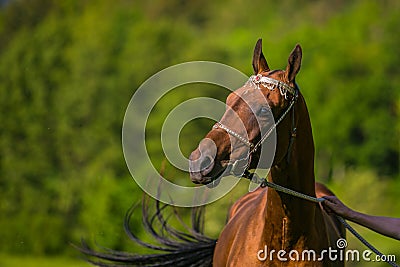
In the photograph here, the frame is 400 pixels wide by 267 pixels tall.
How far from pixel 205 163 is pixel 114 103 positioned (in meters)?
47.5

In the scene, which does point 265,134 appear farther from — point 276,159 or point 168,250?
point 168,250

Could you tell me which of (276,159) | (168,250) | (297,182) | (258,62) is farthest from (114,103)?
(276,159)

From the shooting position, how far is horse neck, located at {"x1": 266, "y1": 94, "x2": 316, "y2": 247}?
4.78m

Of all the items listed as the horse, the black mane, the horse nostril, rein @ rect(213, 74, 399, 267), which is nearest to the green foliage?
the black mane

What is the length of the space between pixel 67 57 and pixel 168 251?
51123mm

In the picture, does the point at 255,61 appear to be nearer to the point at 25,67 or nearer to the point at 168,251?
the point at 168,251

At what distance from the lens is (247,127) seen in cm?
441

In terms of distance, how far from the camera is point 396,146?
45.1 m

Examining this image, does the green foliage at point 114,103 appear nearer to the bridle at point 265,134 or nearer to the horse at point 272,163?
the horse at point 272,163

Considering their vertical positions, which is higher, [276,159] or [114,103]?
[114,103]

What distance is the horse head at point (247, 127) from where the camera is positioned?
13.9 feet

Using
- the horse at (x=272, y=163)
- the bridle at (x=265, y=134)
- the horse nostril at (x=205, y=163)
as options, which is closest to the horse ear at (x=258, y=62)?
the horse at (x=272, y=163)

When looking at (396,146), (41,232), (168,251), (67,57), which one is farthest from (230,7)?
(168,251)

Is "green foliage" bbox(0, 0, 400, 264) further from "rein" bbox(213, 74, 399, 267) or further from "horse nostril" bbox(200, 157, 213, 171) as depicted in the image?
"horse nostril" bbox(200, 157, 213, 171)
